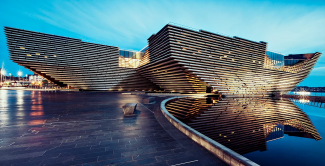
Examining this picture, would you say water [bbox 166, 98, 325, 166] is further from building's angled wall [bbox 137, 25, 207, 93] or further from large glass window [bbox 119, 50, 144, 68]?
large glass window [bbox 119, 50, 144, 68]

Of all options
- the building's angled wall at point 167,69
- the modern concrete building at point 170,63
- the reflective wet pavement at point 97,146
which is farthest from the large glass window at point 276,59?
the reflective wet pavement at point 97,146

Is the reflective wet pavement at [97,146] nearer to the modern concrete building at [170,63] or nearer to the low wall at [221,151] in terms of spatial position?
the low wall at [221,151]

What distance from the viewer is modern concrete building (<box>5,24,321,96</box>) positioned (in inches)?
1190

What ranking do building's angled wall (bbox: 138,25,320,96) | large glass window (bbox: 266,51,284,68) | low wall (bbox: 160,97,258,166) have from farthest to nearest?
large glass window (bbox: 266,51,284,68) < building's angled wall (bbox: 138,25,320,96) < low wall (bbox: 160,97,258,166)

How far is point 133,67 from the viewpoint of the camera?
4369 cm

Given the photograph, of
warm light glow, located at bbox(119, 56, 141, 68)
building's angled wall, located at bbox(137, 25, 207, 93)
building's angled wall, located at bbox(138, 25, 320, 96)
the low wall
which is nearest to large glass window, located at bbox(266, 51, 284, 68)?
building's angled wall, located at bbox(138, 25, 320, 96)

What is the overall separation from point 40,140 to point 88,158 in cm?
243

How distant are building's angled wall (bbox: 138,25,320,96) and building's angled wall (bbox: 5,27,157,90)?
7.07 metres

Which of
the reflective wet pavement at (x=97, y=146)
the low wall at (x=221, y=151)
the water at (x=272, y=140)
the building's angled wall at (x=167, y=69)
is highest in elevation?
the building's angled wall at (x=167, y=69)

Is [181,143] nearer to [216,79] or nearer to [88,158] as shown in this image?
[88,158]

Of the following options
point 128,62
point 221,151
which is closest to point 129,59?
point 128,62

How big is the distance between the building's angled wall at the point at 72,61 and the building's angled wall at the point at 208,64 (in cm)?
707

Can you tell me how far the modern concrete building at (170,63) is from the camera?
30219mm

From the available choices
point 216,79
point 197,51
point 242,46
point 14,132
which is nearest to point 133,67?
point 197,51
